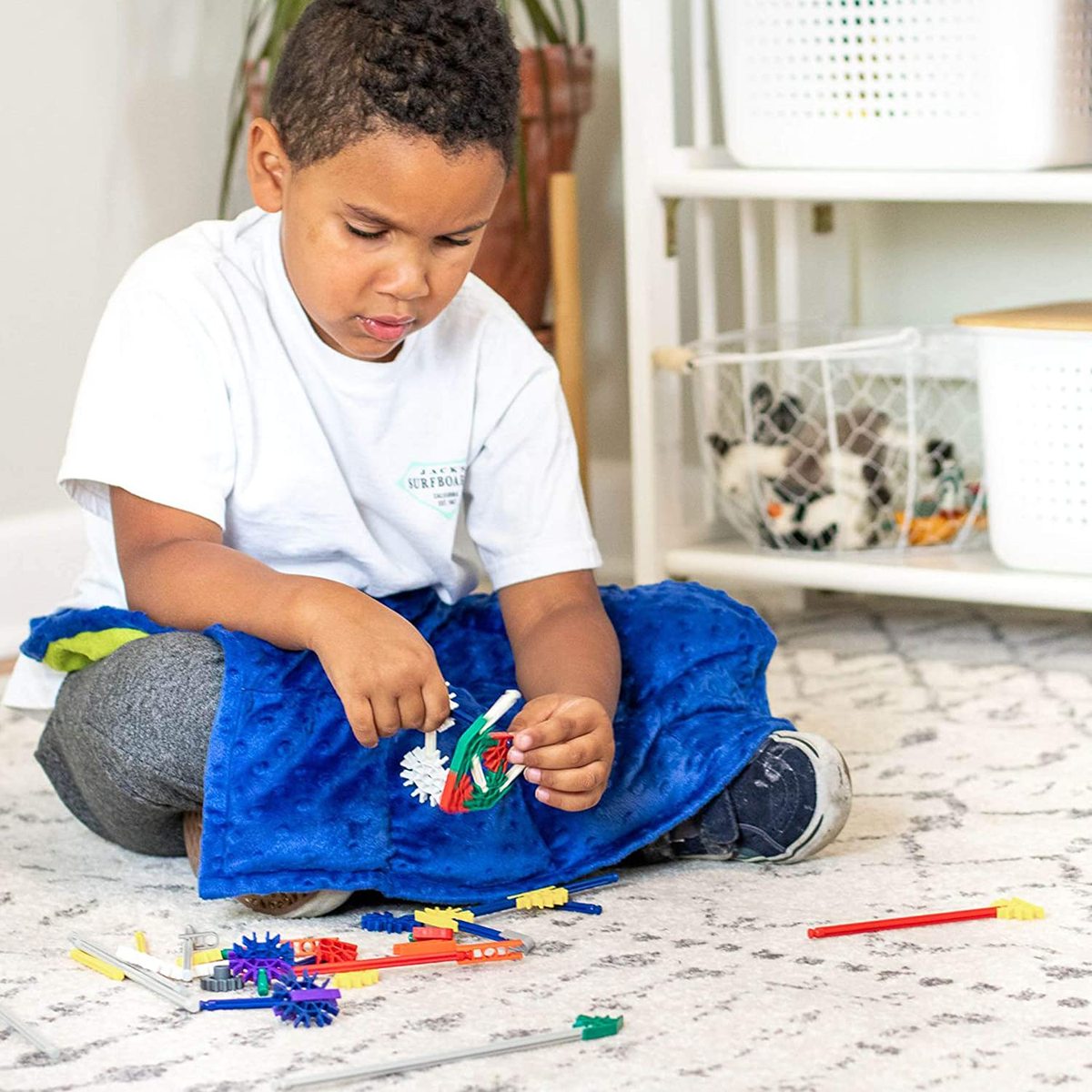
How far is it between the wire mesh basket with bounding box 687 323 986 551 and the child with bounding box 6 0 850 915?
49 centimetres

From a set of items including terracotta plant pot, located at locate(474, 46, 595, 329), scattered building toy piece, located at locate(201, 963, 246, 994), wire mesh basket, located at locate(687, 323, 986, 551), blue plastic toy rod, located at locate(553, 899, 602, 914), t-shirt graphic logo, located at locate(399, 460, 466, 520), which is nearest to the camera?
scattered building toy piece, located at locate(201, 963, 246, 994)

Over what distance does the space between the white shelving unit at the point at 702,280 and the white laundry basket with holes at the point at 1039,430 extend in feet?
0.12

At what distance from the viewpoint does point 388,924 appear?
96 centimetres

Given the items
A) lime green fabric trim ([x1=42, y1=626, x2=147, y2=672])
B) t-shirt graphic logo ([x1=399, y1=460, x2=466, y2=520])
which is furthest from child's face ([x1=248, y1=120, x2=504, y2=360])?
lime green fabric trim ([x1=42, y1=626, x2=147, y2=672])

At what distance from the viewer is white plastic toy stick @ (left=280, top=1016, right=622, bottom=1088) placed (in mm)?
755

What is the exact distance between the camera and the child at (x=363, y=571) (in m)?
0.94

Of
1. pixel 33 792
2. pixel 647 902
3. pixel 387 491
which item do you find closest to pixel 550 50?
pixel 387 491

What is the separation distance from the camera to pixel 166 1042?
2.65ft

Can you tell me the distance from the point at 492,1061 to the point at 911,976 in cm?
22

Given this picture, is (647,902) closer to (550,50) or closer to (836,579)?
(836,579)

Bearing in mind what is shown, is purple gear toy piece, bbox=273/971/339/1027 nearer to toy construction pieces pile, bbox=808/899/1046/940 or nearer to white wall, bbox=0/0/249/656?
toy construction pieces pile, bbox=808/899/1046/940

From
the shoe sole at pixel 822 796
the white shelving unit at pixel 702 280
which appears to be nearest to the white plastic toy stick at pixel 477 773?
the shoe sole at pixel 822 796

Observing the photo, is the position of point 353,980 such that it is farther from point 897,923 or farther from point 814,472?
point 814,472

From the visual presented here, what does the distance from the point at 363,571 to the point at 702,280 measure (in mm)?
706
